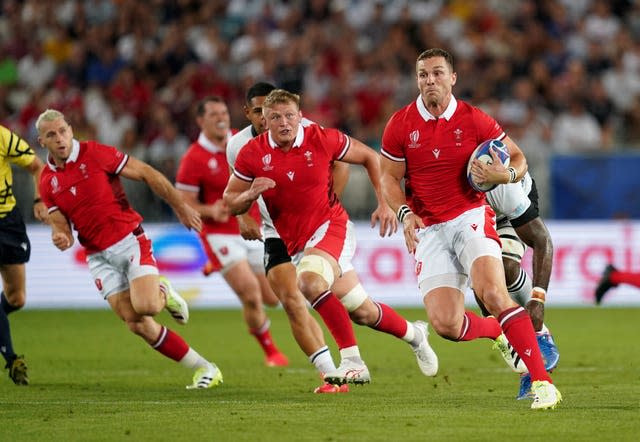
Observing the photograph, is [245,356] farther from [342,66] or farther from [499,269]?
[342,66]

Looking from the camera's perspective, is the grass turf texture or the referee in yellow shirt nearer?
the grass turf texture

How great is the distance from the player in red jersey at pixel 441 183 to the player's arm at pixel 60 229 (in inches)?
113

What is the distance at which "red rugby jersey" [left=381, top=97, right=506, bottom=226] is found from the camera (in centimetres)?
898

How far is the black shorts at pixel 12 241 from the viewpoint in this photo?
11.5 m

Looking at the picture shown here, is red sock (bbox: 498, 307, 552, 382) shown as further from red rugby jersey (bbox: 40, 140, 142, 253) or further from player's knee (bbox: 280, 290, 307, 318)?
red rugby jersey (bbox: 40, 140, 142, 253)

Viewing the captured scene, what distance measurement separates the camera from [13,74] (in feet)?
74.9

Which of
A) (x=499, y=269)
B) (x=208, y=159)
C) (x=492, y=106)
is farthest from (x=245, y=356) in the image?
(x=492, y=106)

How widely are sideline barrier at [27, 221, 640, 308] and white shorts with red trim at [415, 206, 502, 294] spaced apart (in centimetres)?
954

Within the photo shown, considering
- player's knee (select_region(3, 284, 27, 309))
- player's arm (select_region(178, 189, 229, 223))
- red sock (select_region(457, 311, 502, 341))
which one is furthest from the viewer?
player's arm (select_region(178, 189, 229, 223))

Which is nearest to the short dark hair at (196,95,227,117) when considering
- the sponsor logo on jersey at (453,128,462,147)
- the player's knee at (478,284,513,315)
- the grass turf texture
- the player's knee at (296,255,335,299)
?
the grass turf texture

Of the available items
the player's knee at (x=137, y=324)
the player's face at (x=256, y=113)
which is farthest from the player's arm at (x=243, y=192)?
the player's knee at (x=137, y=324)

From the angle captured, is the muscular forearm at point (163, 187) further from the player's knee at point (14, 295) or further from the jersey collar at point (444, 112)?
the jersey collar at point (444, 112)

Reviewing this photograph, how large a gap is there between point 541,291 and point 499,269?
1.50 meters

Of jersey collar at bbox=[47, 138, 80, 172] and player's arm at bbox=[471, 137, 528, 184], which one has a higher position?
player's arm at bbox=[471, 137, 528, 184]
